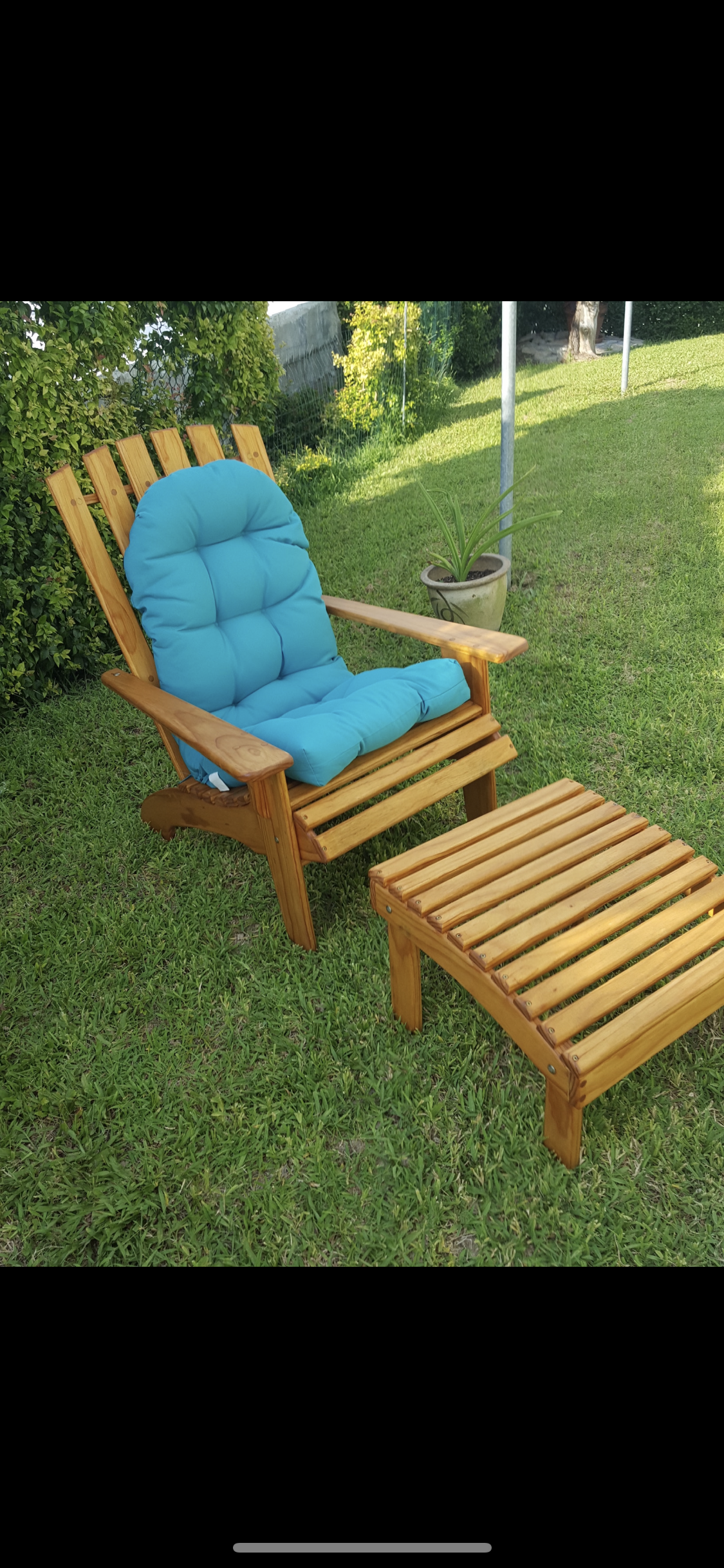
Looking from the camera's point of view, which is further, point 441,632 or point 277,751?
point 441,632

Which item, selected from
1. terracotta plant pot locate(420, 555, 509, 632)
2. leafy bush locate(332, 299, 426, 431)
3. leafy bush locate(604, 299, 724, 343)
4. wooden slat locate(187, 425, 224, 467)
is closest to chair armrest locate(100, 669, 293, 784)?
wooden slat locate(187, 425, 224, 467)

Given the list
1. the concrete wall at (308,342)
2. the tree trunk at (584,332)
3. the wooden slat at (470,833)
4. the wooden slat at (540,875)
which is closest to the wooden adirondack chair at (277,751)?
the wooden slat at (470,833)

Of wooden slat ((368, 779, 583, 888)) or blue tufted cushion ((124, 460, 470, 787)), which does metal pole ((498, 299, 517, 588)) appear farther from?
wooden slat ((368, 779, 583, 888))

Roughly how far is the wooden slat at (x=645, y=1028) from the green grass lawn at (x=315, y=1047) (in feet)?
0.83

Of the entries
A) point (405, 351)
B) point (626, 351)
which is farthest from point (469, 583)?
point (626, 351)

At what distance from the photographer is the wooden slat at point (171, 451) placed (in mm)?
2891

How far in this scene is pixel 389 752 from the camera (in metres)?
2.59

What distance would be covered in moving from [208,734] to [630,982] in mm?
1240

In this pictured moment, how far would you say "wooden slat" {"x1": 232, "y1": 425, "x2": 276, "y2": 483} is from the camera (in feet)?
10.2

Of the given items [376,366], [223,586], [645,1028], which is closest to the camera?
[645,1028]

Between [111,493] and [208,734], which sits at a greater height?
[111,493]

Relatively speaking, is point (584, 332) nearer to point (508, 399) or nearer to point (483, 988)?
point (508, 399)
